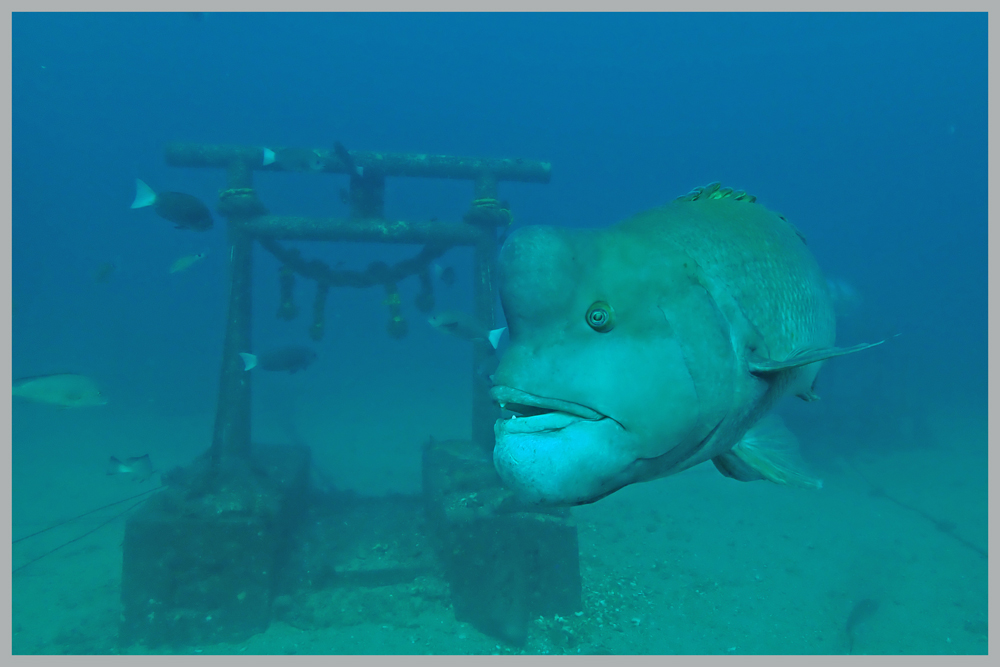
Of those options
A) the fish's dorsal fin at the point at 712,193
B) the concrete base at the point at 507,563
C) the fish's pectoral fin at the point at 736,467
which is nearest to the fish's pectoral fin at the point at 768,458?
the fish's pectoral fin at the point at 736,467

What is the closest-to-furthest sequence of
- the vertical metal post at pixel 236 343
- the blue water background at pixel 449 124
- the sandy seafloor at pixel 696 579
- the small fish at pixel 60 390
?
the sandy seafloor at pixel 696 579 → the small fish at pixel 60 390 → the vertical metal post at pixel 236 343 → the blue water background at pixel 449 124

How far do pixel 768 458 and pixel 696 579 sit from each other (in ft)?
18.1

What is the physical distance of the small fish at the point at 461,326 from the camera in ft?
22.8

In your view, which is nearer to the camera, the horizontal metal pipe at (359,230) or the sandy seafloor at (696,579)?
the sandy seafloor at (696,579)

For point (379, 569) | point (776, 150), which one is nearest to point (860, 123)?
point (776, 150)

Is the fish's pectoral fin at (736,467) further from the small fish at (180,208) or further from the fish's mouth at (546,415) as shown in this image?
the small fish at (180,208)

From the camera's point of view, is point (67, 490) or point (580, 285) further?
point (67, 490)

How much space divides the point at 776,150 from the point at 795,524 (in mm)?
103595

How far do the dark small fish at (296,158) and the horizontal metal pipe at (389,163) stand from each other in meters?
0.06

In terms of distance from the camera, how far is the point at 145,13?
6203 centimetres

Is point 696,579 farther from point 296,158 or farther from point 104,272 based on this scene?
point 104,272

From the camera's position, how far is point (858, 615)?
19.9 ft

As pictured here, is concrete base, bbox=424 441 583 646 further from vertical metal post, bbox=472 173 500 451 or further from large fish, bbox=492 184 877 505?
large fish, bbox=492 184 877 505

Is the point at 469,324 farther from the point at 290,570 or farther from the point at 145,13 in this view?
the point at 145,13
